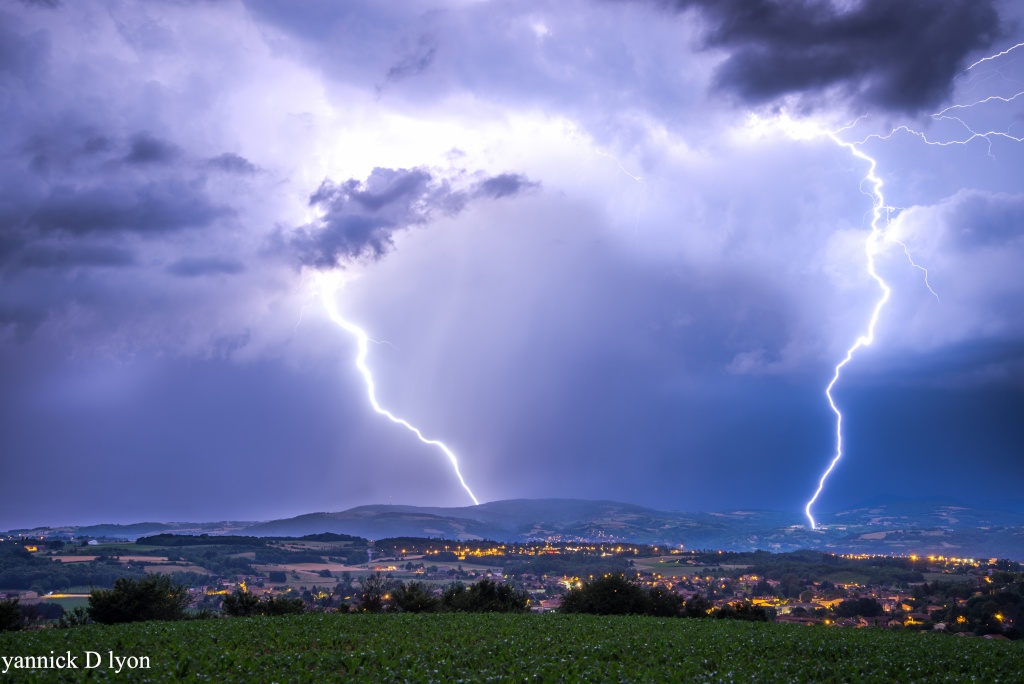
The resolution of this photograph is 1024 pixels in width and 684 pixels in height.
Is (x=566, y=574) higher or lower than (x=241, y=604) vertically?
lower

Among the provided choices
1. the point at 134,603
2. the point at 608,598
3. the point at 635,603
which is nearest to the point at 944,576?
the point at 635,603

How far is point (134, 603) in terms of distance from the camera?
1252 inches

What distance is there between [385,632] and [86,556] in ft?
354

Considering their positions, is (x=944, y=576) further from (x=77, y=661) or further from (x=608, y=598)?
(x=77, y=661)

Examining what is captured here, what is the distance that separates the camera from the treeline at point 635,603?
3825 cm

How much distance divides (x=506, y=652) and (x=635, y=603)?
21682 millimetres

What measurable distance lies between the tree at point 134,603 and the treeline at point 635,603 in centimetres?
2154

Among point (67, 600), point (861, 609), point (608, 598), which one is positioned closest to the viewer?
point (608, 598)

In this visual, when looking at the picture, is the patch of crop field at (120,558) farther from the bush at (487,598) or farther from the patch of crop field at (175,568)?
the bush at (487,598)

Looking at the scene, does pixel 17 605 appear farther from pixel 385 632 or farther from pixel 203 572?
pixel 203 572

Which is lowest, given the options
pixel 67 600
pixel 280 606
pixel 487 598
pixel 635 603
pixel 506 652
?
pixel 67 600

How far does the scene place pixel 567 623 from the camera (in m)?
27.1

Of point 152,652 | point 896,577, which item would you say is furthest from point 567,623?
point 896,577

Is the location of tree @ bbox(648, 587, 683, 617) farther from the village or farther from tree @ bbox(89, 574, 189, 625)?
tree @ bbox(89, 574, 189, 625)
